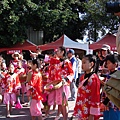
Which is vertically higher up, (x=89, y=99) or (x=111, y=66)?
(x=111, y=66)

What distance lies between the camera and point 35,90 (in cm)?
535

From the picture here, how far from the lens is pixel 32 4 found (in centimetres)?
1820

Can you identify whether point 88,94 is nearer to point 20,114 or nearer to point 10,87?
point 10,87

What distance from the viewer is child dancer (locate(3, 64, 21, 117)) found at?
6324 mm

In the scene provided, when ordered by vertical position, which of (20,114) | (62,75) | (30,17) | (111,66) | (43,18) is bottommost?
(20,114)

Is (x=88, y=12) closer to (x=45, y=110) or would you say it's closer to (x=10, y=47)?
(x=10, y=47)

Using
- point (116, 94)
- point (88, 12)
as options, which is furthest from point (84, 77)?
point (88, 12)

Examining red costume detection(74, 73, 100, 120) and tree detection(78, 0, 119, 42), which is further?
tree detection(78, 0, 119, 42)

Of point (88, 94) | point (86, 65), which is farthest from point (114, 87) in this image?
point (86, 65)

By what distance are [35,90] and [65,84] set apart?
2.14ft

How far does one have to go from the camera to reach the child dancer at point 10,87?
20.7 ft

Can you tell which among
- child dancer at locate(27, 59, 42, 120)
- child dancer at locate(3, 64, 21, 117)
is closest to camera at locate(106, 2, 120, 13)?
child dancer at locate(27, 59, 42, 120)

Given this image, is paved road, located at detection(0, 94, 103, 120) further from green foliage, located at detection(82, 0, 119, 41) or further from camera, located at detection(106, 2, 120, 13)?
green foliage, located at detection(82, 0, 119, 41)

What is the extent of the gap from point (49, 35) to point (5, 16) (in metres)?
6.04
